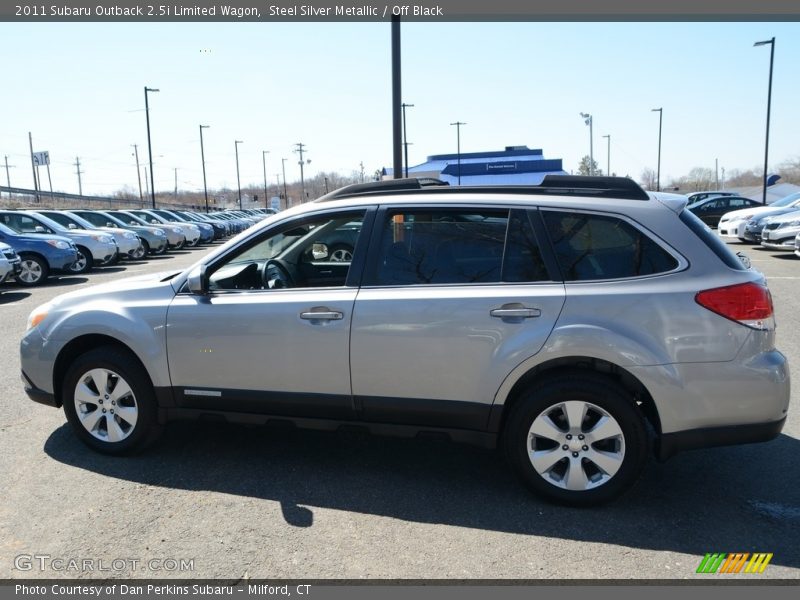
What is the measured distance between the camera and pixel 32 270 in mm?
14562

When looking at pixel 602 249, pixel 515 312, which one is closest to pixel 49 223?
pixel 515 312

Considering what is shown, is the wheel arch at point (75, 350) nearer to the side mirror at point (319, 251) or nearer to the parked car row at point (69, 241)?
the side mirror at point (319, 251)

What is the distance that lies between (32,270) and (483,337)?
548 inches

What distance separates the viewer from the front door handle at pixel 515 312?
144 inches

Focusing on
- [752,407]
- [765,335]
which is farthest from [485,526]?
[765,335]

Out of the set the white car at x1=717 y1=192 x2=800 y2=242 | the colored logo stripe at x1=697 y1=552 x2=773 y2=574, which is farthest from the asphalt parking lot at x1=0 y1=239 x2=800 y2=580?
the white car at x1=717 y1=192 x2=800 y2=242

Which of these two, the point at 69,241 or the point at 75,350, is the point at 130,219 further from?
the point at 75,350

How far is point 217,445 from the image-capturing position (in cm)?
475

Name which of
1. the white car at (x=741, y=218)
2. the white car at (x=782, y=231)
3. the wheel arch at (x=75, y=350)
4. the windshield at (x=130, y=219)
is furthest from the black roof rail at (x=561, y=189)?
the windshield at (x=130, y=219)

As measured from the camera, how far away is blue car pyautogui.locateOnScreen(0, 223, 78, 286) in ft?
47.6

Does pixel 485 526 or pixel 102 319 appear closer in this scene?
pixel 485 526
